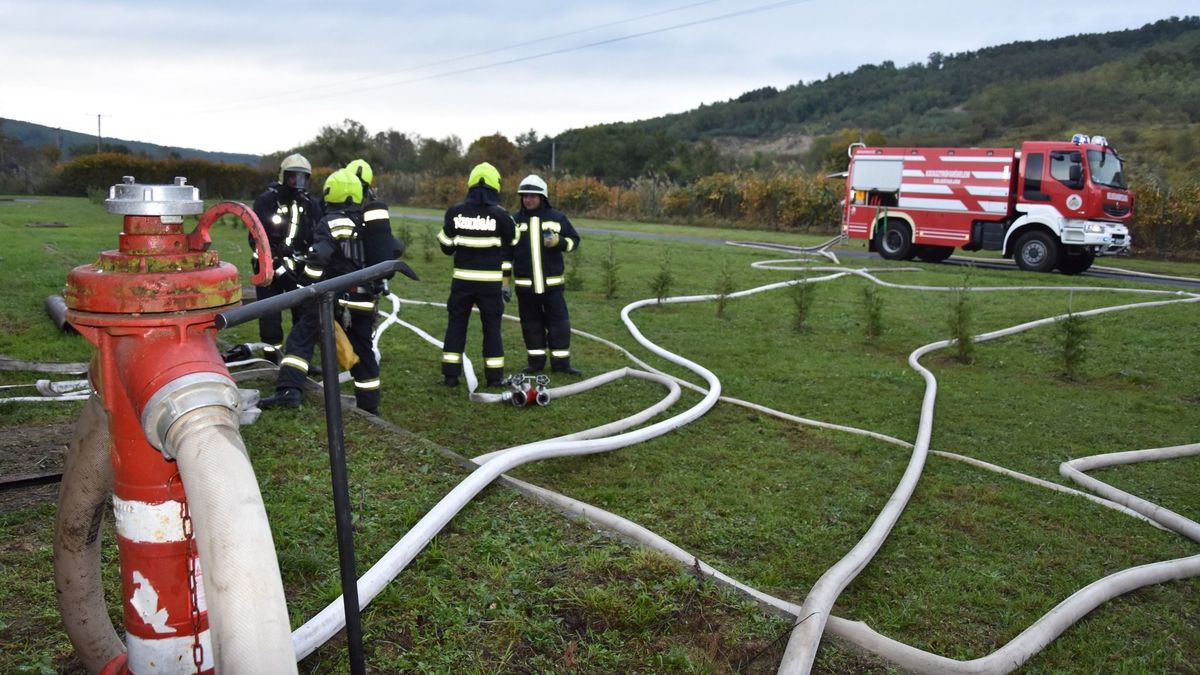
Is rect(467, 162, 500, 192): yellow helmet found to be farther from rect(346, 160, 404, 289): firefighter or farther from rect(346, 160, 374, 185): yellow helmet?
rect(346, 160, 404, 289): firefighter

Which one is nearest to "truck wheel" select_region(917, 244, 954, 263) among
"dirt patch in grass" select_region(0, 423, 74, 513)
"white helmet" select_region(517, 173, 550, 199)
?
"white helmet" select_region(517, 173, 550, 199)

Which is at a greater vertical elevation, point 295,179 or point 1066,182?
point 1066,182

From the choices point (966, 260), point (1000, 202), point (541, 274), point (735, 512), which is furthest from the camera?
point (966, 260)

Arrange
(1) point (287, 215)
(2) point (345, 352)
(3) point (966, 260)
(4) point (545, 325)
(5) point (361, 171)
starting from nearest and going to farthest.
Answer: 1. (2) point (345, 352)
2. (5) point (361, 171)
3. (1) point (287, 215)
4. (4) point (545, 325)
5. (3) point (966, 260)

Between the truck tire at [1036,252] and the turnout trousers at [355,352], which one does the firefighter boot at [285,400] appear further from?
the truck tire at [1036,252]

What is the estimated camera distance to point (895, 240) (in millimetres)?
18703

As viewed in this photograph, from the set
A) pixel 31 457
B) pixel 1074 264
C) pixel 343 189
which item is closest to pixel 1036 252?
pixel 1074 264

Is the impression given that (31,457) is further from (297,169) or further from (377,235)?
(297,169)

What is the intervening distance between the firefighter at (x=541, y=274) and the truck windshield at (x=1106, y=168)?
40.3ft

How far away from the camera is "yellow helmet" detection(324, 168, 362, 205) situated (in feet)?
19.8

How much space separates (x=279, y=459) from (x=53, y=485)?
0.98 meters

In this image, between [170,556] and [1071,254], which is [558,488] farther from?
[1071,254]

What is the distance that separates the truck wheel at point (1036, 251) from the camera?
16.0 metres

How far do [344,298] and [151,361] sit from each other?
4134 mm
